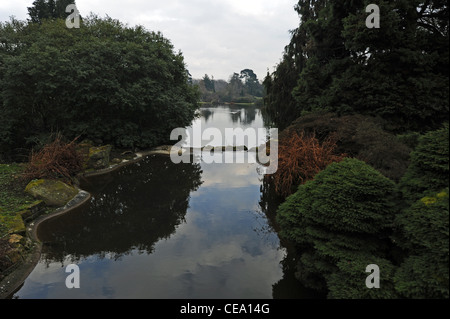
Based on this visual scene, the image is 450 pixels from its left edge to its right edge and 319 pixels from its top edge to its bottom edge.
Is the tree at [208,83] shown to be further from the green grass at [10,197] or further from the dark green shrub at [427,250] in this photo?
the dark green shrub at [427,250]

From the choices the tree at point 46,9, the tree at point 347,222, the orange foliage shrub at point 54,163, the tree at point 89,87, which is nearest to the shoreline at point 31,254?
the orange foliage shrub at point 54,163

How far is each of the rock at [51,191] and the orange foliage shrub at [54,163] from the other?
550 millimetres

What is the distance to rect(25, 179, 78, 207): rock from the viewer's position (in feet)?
25.9

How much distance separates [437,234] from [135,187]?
9256mm

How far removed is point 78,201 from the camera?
848 cm

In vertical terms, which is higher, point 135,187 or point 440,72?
point 440,72

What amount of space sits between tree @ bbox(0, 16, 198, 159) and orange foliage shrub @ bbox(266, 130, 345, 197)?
915cm

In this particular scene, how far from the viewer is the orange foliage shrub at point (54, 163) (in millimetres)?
8805

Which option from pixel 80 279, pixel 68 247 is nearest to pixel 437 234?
pixel 80 279

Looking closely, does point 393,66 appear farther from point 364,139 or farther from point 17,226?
point 17,226

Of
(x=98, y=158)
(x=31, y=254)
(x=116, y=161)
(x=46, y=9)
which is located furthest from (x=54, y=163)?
(x=46, y=9)

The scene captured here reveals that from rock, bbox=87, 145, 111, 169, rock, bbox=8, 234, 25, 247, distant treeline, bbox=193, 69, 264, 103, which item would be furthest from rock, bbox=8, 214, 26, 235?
distant treeline, bbox=193, 69, 264, 103

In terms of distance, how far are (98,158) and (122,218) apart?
5635mm
